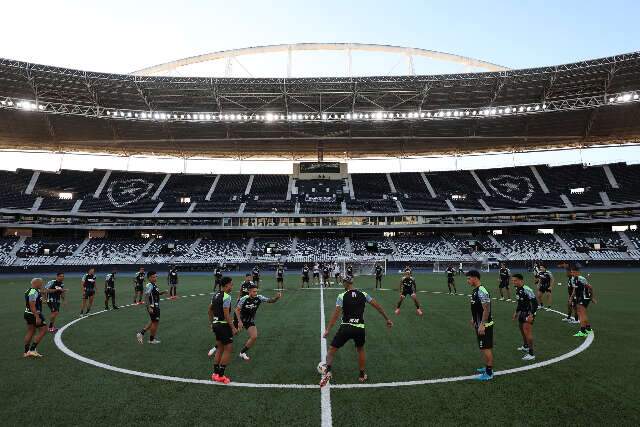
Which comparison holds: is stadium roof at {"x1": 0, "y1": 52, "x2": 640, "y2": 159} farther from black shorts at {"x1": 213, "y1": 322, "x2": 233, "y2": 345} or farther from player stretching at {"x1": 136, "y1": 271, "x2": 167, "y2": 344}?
black shorts at {"x1": 213, "y1": 322, "x2": 233, "y2": 345}

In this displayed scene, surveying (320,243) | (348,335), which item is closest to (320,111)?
(320,243)

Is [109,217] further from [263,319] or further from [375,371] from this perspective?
[375,371]

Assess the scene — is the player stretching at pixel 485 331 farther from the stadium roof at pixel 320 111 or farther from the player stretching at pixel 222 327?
the stadium roof at pixel 320 111

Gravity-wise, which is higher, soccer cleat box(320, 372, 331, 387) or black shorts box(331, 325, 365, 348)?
black shorts box(331, 325, 365, 348)

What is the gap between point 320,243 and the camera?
56062 millimetres

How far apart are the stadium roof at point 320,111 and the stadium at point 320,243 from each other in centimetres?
34

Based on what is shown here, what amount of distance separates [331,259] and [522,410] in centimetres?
4502

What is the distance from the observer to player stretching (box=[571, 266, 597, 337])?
38.8 feet

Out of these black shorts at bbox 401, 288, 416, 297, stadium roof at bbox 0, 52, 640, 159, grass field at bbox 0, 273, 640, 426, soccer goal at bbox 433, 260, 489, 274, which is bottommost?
soccer goal at bbox 433, 260, 489, 274

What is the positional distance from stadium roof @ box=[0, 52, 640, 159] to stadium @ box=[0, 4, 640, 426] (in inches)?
13.6

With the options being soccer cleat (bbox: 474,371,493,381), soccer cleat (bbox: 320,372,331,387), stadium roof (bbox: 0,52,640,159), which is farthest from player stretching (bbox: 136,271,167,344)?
stadium roof (bbox: 0,52,640,159)

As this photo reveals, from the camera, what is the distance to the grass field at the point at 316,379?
6.05 metres

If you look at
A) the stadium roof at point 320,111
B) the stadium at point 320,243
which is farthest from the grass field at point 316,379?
A: the stadium roof at point 320,111

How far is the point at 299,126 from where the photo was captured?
52906 mm
